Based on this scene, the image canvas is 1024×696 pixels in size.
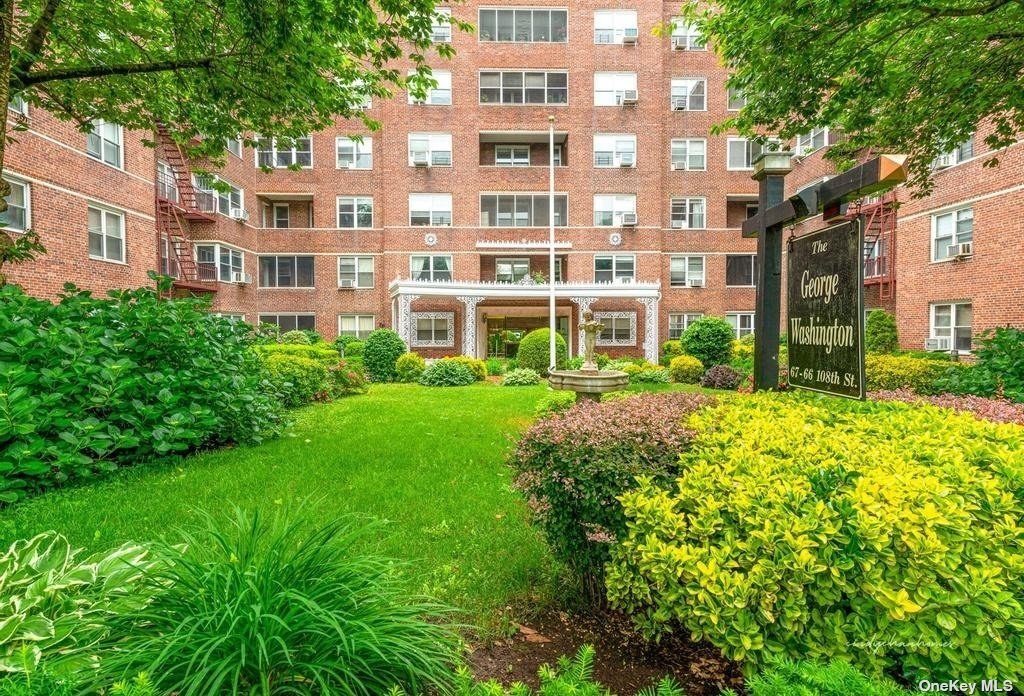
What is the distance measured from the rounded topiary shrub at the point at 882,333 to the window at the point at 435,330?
56.6 ft

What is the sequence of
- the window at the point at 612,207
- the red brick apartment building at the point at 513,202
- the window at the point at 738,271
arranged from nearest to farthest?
the red brick apartment building at the point at 513,202
the window at the point at 612,207
the window at the point at 738,271

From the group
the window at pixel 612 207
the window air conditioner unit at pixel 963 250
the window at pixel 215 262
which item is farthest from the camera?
the window at pixel 612 207

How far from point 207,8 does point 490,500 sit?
7.01 m

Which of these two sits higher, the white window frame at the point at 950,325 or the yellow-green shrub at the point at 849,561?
the white window frame at the point at 950,325

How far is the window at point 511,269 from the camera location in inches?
974

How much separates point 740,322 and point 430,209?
1685 cm

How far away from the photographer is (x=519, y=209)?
79.3ft

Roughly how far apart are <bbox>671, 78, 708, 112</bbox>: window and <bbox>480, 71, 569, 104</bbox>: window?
5.83 metres

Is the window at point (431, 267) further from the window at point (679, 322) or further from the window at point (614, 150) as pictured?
the window at point (679, 322)

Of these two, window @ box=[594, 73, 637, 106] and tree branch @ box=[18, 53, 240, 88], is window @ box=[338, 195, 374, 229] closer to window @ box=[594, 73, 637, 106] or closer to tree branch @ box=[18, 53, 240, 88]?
window @ box=[594, 73, 637, 106]

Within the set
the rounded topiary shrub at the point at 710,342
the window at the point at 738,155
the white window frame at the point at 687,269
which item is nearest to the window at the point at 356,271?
the white window frame at the point at 687,269

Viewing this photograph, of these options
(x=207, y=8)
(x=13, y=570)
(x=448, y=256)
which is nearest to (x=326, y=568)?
(x=13, y=570)

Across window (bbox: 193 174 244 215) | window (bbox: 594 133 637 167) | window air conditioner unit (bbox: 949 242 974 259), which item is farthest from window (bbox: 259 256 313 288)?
window air conditioner unit (bbox: 949 242 974 259)

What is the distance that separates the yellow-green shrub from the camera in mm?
1756
